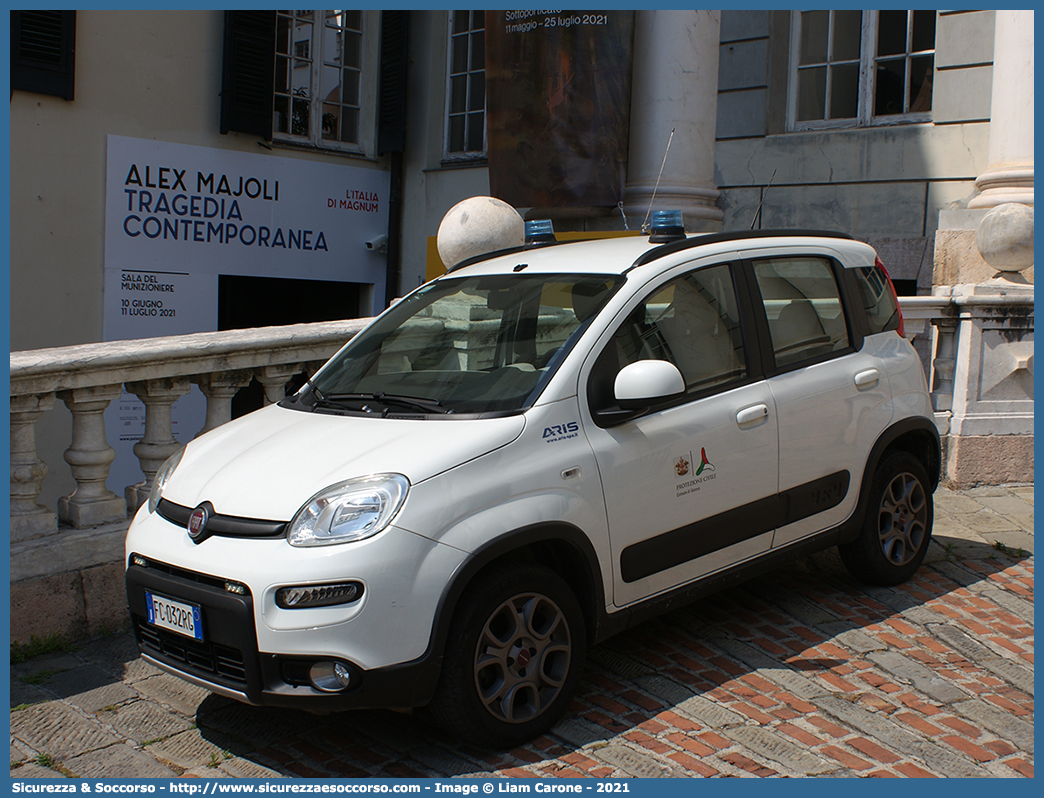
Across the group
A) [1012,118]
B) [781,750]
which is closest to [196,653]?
[781,750]

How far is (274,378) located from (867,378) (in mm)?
3050

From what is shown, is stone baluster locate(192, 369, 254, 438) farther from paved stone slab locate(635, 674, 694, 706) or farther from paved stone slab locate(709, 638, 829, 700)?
paved stone slab locate(709, 638, 829, 700)

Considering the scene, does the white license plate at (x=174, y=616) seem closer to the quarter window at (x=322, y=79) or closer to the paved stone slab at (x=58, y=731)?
the paved stone slab at (x=58, y=731)

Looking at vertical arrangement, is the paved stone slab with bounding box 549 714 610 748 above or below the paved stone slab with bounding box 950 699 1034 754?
below

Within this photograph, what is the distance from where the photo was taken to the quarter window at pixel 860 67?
1140cm

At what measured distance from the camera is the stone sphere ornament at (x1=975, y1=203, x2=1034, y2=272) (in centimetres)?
766

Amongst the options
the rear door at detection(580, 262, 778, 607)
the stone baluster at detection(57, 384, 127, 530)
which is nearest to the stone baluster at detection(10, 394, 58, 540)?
the stone baluster at detection(57, 384, 127, 530)

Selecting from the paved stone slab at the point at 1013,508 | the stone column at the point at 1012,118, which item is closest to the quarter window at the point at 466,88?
the stone column at the point at 1012,118

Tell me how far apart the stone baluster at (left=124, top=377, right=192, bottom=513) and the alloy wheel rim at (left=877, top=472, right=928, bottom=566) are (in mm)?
3576

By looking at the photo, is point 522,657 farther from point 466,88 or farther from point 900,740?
point 466,88

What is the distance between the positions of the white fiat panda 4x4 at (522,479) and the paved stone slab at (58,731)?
1.62 feet

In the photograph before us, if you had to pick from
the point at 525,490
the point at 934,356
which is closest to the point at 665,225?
the point at 525,490

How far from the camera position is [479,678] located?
3564 millimetres

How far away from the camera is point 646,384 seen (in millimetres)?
3785
